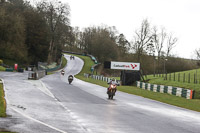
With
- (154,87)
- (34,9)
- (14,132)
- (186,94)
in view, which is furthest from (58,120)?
(34,9)

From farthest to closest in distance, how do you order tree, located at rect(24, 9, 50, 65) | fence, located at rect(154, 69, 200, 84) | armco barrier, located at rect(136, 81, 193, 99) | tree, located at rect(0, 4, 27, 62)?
tree, located at rect(24, 9, 50, 65) → tree, located at rect(0, 4, 27, 62) → fence, located at rect(154, 69, 200, 84) → armco barrier, located at rect(136, 81, 193, 99)

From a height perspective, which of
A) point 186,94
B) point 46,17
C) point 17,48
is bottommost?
point 186,94

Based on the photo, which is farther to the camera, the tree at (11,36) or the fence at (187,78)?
the tree at (11,36)

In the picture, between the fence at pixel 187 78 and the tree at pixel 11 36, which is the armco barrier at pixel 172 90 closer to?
the fence at pixel 187 78

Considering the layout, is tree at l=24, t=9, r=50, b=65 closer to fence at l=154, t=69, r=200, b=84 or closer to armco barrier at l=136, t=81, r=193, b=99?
fence at l=154, t=69, r=200, b=84

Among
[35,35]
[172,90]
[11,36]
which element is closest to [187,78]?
[172,90]

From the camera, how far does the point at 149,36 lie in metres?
74.1

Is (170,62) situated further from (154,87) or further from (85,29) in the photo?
(85,29)

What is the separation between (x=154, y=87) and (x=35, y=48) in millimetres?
57876

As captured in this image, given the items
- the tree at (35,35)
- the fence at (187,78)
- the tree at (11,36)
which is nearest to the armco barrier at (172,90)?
the fence at (187,78)

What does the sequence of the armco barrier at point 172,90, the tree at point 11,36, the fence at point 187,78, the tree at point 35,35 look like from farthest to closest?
1. the tree at point 35,35
2. the tree at point 11,36
3. the fence at point 187,78
4. the armco barrier at point 172,90

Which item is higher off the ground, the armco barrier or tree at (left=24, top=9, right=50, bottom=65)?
tree at (left=24, top=9, right=50, bottom=65)

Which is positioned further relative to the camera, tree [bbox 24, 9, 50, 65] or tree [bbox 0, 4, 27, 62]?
tree [bbox 24, 9, 50, 65]

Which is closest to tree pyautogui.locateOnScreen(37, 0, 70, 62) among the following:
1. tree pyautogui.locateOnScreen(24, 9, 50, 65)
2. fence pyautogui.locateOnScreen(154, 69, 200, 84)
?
tree pyautogui.locateOnScreen(24, 9, 50, 65)
